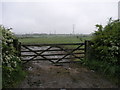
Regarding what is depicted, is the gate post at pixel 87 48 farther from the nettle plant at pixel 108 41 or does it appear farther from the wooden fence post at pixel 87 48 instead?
the nettle plant at pixel 108 41

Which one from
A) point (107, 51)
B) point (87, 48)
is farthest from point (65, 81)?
point (87, 48)

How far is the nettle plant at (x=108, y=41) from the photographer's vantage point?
464 cm

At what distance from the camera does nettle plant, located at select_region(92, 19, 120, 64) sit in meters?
4.64

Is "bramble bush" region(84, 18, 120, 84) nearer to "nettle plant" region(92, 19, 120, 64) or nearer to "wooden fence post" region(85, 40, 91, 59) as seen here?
"nettle plant" region(92, 19, 120, 64)

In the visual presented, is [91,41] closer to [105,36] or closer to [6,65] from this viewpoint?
[105,36]

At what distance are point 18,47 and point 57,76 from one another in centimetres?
256

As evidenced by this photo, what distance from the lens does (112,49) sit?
181 inches

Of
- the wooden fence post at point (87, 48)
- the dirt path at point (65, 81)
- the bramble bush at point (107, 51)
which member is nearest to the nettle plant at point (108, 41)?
the bramble bush at point (107, 51)

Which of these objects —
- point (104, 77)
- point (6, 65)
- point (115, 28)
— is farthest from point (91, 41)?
point (6, 65)

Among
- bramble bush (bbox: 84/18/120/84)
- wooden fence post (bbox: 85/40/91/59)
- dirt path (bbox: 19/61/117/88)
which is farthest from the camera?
wooden fence post (bbox: 85/40/91/59)

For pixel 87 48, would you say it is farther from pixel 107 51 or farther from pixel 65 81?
pixel 65 81

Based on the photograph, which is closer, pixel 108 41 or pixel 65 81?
pixel 65 81

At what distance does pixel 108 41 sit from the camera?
494 cm

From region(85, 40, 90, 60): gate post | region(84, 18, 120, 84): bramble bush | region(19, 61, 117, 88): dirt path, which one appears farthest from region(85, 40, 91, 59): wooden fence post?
region(19, 61, 117, 88): dirt path
